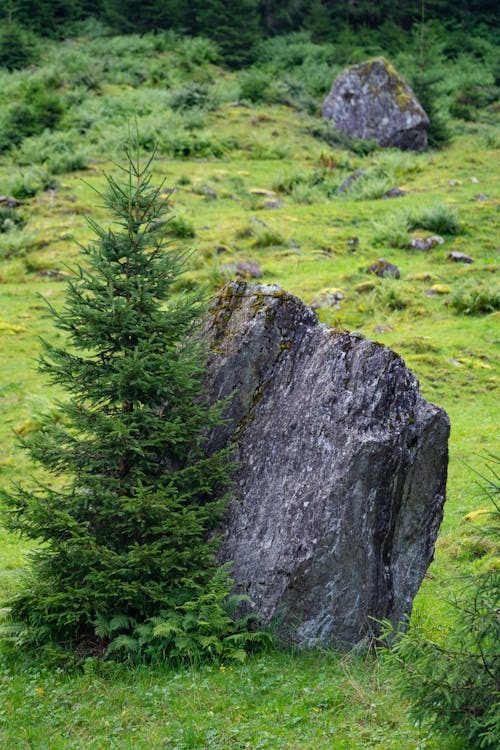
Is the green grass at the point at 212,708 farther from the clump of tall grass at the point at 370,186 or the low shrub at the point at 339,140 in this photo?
the low shrub at the point at 339,140

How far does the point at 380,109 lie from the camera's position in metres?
29.7

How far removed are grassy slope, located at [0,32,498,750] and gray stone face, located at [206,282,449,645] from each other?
545mm

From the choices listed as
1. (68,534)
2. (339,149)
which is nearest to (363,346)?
(68,534)

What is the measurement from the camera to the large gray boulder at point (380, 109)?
1156 inches

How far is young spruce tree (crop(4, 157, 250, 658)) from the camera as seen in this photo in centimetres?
643

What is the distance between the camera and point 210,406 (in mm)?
7555

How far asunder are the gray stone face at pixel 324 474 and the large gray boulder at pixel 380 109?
23621 millimetres

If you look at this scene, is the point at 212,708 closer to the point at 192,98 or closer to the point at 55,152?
the point at 55,152

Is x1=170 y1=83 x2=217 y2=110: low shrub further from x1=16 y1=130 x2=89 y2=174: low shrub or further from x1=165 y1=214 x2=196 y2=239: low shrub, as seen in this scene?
x1=165 y1=214 x2=196 y2=239: low shrub

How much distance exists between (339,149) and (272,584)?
24790 millimetres

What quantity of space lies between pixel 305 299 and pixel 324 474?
30.5 ft

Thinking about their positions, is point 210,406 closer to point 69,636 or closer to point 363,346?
point 363,346

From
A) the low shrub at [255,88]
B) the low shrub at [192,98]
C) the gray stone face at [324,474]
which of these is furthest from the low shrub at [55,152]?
the gray stone face at [324,474]

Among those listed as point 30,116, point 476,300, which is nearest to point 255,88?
point 30,116
